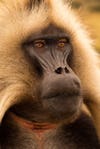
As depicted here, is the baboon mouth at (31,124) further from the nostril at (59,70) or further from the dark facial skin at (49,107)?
the nostril at (59,70)

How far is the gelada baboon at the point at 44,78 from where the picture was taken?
173 inches

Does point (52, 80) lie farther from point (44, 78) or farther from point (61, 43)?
point (61, 43)

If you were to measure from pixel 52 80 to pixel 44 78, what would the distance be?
0.39ft

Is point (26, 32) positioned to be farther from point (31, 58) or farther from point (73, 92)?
point (73, 92)

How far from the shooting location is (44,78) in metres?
4.41

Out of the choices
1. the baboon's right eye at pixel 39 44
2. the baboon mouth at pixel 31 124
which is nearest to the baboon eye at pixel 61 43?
the baboon's right eye at pixel 39 44

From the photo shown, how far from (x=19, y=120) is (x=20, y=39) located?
0.56m

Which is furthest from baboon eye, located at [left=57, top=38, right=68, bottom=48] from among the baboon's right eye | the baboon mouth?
the baboon mouth

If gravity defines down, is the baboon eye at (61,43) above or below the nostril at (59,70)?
above

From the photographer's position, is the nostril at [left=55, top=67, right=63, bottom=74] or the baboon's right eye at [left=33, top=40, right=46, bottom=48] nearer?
the nostril at [left=55, top=67, right=63, bottom=74]

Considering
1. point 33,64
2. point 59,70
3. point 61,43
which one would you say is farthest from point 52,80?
point 61,43

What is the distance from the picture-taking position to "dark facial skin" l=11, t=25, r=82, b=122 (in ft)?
14.1

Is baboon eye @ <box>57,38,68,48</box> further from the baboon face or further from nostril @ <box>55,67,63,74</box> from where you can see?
nostril @ <box>55,67,63,74</box>

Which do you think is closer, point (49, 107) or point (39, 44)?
point (49, 107)
